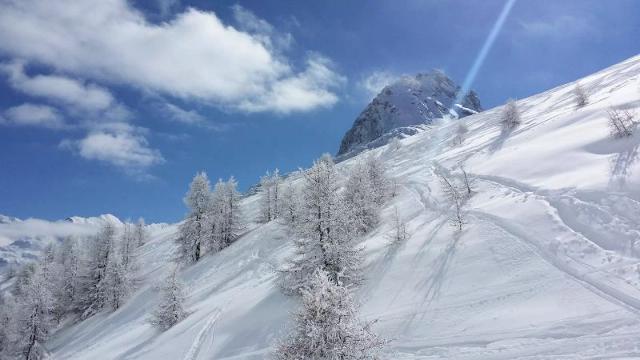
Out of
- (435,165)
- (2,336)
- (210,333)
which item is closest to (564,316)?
(210,333)

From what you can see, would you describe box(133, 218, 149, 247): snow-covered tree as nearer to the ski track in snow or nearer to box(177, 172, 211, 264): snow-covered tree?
box(177, 172, 211, 264): snow-covered tree

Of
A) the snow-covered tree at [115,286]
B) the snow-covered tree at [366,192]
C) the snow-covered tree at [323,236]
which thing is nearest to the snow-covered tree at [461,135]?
the snow-covered tree at [366,192]

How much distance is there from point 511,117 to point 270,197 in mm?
32140

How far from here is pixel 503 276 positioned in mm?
19984

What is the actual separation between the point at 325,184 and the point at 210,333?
36.5ft

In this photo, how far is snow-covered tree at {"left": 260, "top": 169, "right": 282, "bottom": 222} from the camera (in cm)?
6209

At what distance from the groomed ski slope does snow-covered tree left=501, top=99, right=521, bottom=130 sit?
42.5ft

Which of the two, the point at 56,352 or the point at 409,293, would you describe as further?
the point at 56,352

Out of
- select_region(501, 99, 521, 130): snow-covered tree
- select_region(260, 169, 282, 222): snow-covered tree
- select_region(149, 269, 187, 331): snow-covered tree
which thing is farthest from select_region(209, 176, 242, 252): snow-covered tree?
select_region(501, 99, 521, 130): snow-covered tree

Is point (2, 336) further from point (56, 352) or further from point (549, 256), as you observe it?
point (549, 256)

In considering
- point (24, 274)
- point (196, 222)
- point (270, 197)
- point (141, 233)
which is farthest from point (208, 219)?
point (24, 274)

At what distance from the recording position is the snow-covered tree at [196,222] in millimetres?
54812

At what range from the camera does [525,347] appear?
15.2m

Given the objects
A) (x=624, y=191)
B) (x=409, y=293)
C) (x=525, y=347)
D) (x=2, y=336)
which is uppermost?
(x=2, y=336)
